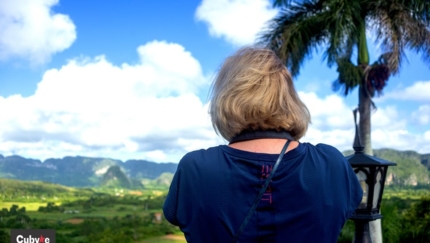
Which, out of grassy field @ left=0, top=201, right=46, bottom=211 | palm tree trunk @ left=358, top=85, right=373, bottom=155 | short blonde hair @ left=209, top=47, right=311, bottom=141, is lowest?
grassy field @ left=0, top=201, right=46, bottom=211

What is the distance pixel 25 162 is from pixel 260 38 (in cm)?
1484

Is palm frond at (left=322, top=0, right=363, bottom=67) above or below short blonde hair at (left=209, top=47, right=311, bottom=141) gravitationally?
above

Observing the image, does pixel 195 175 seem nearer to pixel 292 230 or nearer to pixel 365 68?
pixel 292 230

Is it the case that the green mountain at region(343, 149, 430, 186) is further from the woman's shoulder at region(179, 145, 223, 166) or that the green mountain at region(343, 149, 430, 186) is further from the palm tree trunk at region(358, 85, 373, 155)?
the woman's shoulder at region(179, 145, 223, 166)

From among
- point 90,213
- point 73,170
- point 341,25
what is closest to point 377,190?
point 341,25

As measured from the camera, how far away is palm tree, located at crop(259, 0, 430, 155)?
32.5 feet

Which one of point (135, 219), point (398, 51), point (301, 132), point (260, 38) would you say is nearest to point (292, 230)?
point (301, 132)

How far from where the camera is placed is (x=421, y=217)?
1118 centimetres

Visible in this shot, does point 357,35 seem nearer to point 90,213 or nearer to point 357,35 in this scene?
point 357,35

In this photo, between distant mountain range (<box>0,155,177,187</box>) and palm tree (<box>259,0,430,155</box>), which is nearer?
palm tree (<box>259,0,430,155</box>)

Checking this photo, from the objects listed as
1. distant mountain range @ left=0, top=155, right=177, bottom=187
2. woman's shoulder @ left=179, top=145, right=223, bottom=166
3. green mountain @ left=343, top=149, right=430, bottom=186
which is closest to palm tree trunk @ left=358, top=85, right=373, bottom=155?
green mountain @ left=343, top=149, right=430, bottom=186

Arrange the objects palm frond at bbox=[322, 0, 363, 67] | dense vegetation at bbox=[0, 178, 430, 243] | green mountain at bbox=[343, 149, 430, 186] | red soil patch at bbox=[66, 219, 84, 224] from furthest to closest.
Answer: green mountain at bbox=[343, 149, 430, 186], red soil patch at bbox=[66, 219, 84, 224], dense vegetation at bbox=[0, 178, 430, 243], palm frond at bbox=[322, 0, 363, 67]

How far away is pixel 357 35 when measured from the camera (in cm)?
1027

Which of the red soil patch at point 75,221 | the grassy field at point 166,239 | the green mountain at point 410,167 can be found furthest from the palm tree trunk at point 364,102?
the red soil patch at point 75,221
